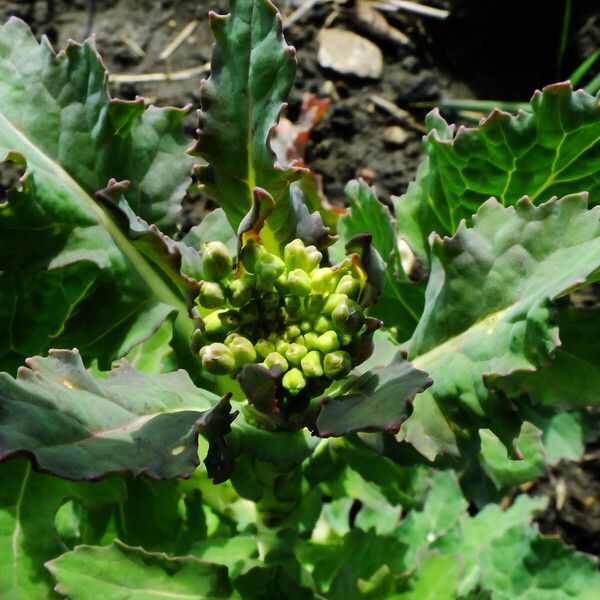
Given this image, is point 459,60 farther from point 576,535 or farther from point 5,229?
point 5,229

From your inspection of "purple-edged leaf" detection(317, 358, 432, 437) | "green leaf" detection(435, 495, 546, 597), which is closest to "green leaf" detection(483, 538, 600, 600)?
"green leaf" detection(435, 495, 546, 597)

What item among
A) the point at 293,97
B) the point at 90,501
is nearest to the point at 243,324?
the point at 90,501

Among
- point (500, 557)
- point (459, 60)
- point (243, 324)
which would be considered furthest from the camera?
point (459, 60)

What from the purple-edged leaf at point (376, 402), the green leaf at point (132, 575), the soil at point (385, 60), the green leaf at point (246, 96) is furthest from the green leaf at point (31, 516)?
the soil at point (385, 60)

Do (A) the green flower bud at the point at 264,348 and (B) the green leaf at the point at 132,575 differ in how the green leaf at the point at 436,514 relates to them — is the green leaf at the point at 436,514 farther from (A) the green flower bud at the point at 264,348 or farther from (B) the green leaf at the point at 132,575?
(A) the green flower bud at the point at 264,348

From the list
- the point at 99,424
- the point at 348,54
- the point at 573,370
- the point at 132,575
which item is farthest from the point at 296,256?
the point at 348,54

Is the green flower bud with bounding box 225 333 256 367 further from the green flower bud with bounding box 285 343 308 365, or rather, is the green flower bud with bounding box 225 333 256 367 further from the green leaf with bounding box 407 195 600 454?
the green leaf with bounding box 407 195 600 454

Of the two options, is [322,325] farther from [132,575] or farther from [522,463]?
[522,463]
